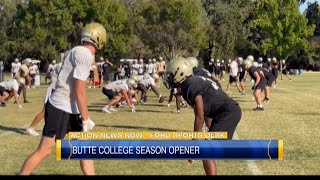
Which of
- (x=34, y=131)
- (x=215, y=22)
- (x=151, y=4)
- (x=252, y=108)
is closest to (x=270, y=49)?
(x=215, y=22)

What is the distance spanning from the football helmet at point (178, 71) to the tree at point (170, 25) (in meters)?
59.6

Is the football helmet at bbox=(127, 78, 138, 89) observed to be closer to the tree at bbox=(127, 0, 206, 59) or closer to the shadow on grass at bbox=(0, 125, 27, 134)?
the shadow on grass at bbox=(0, 125, 27, 134)

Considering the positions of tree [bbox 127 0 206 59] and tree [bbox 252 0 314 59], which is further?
tree [bbox 252 0 314 59]

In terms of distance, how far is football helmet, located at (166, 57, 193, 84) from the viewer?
6.78 meters

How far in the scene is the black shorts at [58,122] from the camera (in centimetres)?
607

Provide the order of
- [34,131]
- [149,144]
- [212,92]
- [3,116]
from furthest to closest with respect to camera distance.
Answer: [3,116] → [34,131] → [212,92] → [149,144]

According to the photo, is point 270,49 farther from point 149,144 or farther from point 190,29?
point 149,144

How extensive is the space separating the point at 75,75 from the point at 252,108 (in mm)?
13318

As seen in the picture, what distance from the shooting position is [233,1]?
83.4m

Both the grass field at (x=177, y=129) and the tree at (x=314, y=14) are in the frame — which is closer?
the grass field at (x=177, y=129)

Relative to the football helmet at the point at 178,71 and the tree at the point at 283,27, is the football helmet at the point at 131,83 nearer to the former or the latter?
the football helmet at the point at 178,71

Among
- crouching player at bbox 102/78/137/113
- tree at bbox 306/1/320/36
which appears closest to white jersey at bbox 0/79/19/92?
crouching player at bbox 102/78/137/113

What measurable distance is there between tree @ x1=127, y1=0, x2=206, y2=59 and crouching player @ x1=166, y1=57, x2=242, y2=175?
195 feet

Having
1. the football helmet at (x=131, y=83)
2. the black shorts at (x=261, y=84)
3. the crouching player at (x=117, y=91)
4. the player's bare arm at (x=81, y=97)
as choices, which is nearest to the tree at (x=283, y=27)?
the black shorts at (x=261, y=84)
